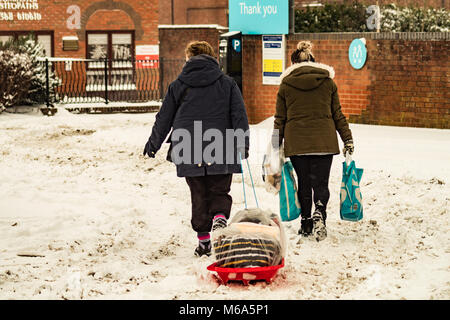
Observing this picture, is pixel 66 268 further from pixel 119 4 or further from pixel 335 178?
pixel 119 4

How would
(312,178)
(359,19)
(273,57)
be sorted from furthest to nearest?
1. (359,19)
2. (273,57)
3. (312,178)

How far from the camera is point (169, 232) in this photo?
746 centimetres

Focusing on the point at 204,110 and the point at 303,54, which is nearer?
the point at 204,110

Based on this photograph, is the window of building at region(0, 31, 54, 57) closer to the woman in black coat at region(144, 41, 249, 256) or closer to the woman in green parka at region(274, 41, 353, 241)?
the woman in green parka at region(274, 41, 353, 241)

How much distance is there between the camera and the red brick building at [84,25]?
1006 inches

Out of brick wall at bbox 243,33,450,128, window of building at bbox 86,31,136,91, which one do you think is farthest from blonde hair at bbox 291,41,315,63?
window of building at bbox 86,31,136,91

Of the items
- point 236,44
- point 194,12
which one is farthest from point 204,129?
point 194,12

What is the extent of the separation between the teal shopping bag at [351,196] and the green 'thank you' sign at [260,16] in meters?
8.36

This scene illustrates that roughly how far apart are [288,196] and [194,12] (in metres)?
33.9

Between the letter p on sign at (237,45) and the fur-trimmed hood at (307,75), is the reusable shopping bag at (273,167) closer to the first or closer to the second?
the fur-trimmed hood at (307,75)

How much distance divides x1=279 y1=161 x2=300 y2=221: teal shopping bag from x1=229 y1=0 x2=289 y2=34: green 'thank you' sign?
8.43 m

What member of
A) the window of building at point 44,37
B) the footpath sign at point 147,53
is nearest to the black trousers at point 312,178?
the footpath sign at point 147,53

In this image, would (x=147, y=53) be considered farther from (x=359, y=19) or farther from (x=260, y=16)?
(x=260, y=16)

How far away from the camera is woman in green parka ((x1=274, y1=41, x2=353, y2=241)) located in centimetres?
667
